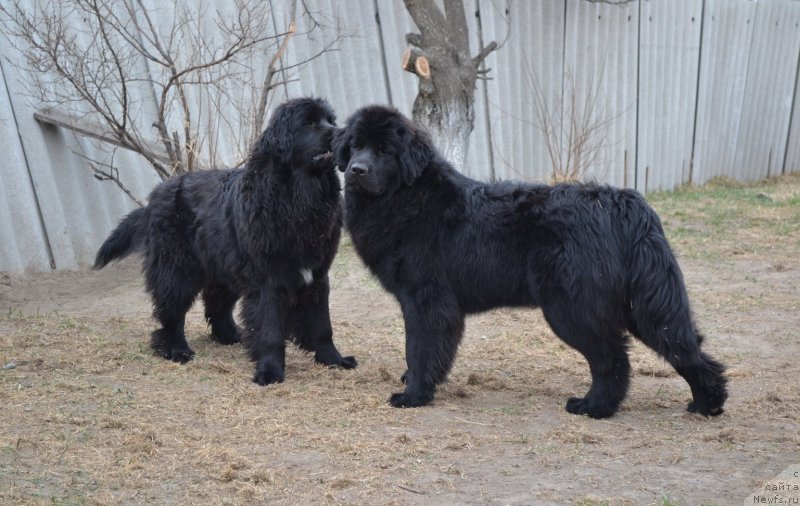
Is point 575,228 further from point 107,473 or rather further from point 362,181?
point 107,473

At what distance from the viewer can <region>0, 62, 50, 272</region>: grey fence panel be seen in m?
7.45

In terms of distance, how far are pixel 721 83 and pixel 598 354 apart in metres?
12.3

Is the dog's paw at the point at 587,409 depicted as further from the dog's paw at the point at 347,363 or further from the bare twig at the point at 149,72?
the bare twig at the point at 149,72

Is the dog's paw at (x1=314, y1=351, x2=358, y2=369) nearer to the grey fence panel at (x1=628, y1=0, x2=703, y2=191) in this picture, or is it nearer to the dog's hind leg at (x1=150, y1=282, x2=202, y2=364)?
the dog's hind leg at (x1=150, y1=282, x2=202, y2=364)

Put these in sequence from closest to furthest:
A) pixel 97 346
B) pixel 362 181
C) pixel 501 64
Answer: pixel 362 181 < pixel 97 346 < pixel 501 64

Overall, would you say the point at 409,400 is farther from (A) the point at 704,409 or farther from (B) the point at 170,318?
(B) the point at 170,318

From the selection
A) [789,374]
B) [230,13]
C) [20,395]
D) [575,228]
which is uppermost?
[230,13]

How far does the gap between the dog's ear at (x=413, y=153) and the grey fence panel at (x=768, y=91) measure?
1290 cm

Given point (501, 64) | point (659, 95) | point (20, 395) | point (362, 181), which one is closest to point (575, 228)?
point (362, 181)

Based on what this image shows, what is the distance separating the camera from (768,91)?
16641 millimetres

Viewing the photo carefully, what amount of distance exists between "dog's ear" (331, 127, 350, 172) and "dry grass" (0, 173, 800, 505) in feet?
4.38

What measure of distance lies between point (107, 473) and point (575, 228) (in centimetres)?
252

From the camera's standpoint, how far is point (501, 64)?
1124cm

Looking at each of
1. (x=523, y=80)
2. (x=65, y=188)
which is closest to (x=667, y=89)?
(x=523, y=80)
